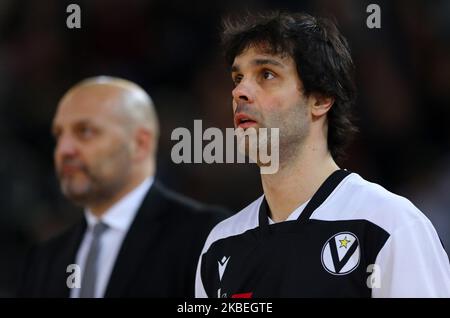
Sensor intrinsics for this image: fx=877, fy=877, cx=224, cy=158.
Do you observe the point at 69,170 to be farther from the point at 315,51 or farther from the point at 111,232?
the point at 315,51

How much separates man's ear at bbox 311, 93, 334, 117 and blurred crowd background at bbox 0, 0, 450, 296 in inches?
88.2

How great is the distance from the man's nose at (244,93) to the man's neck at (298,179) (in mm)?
251

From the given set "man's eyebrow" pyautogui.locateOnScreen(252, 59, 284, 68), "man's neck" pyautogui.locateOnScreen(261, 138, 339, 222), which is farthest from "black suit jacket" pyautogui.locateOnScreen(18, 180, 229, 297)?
"man's eyebrow" pyautogui.locateOnScreen(252, 59, 284, 68)

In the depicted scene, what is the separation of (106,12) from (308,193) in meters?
4.64

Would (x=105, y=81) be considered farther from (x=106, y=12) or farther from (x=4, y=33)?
(x=4, y=33)

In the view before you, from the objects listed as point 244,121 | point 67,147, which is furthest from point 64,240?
point 244,121

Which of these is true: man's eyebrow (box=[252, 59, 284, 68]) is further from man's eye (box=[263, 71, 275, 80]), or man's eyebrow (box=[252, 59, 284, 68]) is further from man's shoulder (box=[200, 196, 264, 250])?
man's shoulder (box=[200, 196, 264, 250])

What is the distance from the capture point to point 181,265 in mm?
4156

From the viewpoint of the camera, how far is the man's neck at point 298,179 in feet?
9.87

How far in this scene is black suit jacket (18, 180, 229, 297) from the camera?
4137 millimetres

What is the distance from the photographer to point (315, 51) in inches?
121

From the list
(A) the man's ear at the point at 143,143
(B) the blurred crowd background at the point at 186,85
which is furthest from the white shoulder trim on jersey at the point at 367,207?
(B) the blurred crowd background at the point at 186,85

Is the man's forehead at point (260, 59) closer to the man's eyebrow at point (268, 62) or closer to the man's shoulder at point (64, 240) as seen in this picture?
the man's eyebrow at point (268, 62)
